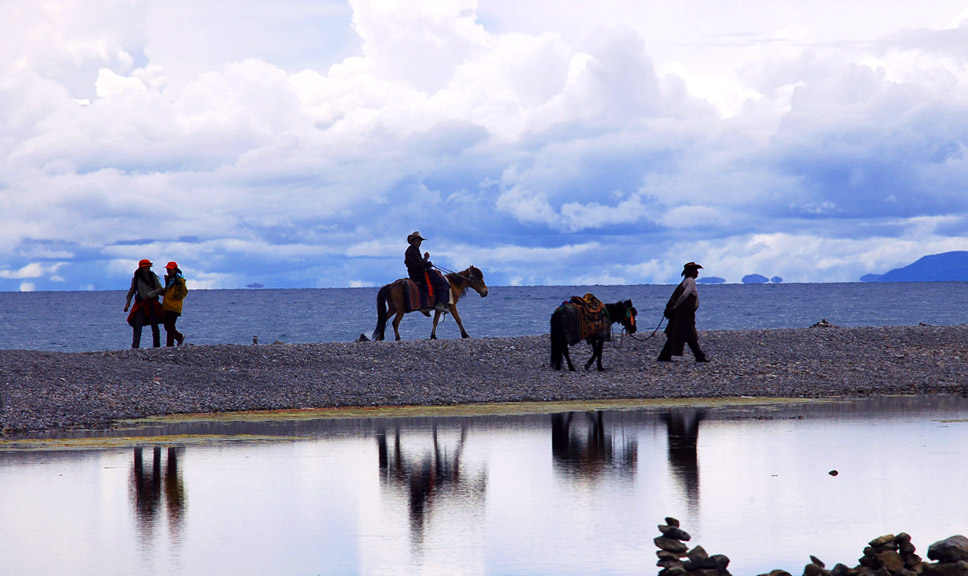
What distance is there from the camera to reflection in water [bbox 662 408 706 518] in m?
10.5

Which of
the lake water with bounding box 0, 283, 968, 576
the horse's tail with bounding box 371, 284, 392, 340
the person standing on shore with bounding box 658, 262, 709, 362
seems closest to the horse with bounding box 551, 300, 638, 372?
the person standing on shore with bounding box 658, 262, 709, 362

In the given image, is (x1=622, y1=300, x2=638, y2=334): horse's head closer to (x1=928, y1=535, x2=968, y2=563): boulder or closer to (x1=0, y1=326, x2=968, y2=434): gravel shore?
(x1=0, y1=326, x2=968, y2=434): gravel shore

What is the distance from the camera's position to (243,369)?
74.0 feet

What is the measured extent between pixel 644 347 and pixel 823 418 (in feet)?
33.2

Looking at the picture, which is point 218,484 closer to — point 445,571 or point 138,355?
point 445,571

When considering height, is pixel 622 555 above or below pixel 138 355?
below

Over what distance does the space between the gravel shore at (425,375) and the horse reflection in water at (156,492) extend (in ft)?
15.5

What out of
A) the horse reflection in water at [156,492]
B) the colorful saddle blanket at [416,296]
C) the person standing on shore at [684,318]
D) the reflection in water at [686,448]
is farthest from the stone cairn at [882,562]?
the colorful saddle blanket at [416,296]

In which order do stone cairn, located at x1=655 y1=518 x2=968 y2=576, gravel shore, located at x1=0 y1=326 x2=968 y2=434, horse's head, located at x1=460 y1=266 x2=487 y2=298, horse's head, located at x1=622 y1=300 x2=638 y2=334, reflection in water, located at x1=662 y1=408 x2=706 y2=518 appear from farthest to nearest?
horse's head, located at x1=460 y1=266 x2=487 y2=298 → horse's head, located at x1=622 y1=300 x2=638 y2=334 → gravel shore, located at x1=0 y1=326 x2=968 y2=434 → reflection in water, located at x1=662 y1=408 x2=706 y2=518 → stone cairn, located at x1=655 y1=518 x2=968 y2=576

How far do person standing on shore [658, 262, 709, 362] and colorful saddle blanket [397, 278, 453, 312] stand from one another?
22.5 ft

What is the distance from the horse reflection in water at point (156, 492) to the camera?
30.1 ft

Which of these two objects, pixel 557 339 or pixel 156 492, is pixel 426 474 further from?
pixel 557 339

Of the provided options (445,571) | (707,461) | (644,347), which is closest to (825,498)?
(707,461)

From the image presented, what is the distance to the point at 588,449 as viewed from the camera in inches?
531
